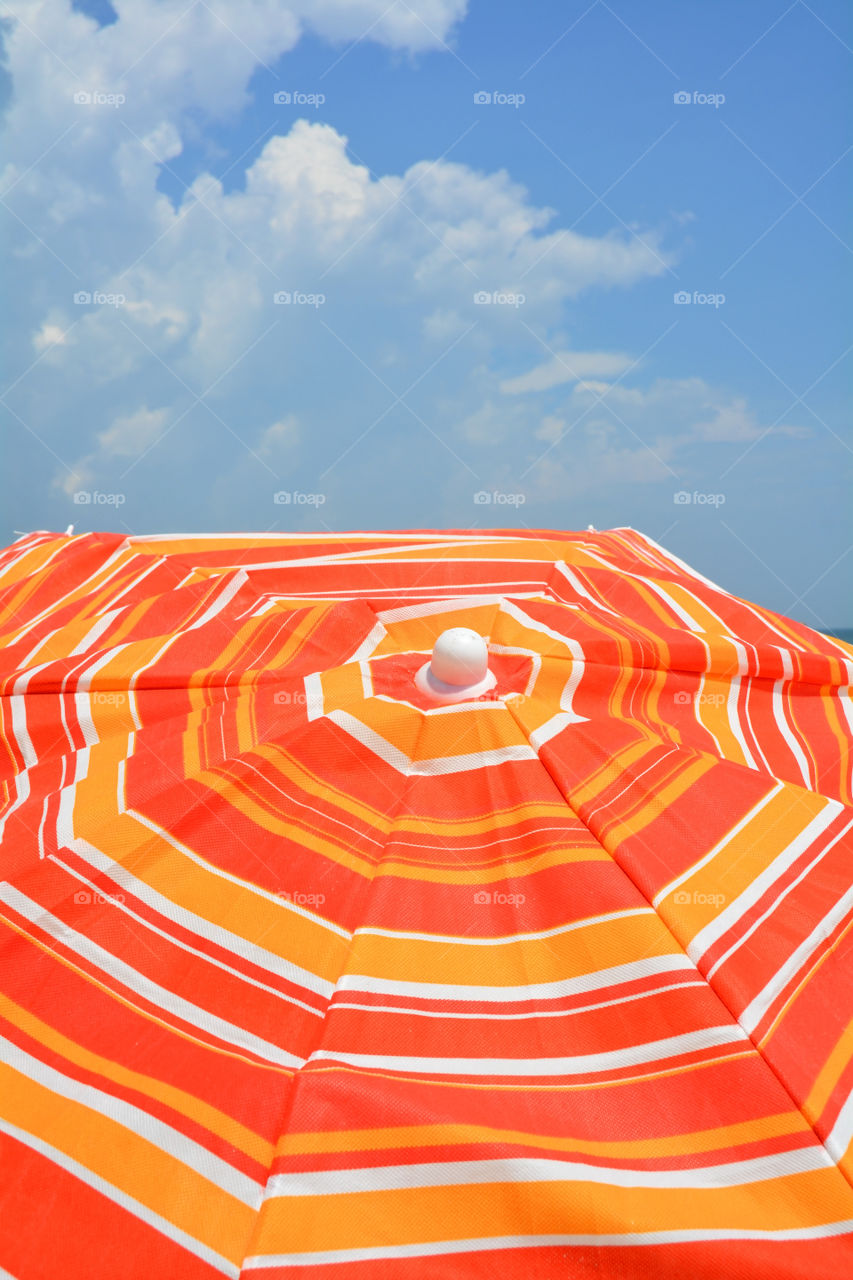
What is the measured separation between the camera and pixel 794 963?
250 centimetres

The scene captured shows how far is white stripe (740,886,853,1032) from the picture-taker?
2.32 metres

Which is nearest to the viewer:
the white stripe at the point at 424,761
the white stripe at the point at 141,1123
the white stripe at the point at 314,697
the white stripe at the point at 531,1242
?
the white stripe at the point at 531,1242

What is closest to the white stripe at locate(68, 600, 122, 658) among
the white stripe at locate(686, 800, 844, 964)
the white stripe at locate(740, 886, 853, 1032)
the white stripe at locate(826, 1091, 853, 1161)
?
the white stripe at locate(686, 800, 844, 964)

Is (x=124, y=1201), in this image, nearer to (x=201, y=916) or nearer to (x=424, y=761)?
(x=201, y=916)

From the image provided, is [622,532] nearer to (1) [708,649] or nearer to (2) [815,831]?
(1) [708,649]

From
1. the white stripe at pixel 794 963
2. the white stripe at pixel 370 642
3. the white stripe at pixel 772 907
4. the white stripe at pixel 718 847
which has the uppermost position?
the white stripe at pixel 370 642

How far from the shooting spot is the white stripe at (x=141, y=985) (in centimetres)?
233

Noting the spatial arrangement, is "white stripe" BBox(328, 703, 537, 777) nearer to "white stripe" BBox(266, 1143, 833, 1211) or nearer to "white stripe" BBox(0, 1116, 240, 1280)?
"white stripe" BBox(266, 1143, 833, 1211)

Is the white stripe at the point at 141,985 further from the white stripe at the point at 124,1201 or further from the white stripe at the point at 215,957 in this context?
the white stripe at the point at 124,1201

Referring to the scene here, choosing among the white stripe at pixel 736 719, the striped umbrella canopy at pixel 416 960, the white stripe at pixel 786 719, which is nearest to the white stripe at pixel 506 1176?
the striped umbrella canopy at pixel 416 960

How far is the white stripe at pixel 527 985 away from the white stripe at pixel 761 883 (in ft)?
0.26

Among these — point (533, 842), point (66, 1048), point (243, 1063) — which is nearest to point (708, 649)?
point (533, 842)

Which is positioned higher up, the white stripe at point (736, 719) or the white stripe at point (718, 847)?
the white stripe at point (736, 719)

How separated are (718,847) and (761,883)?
159 mm
